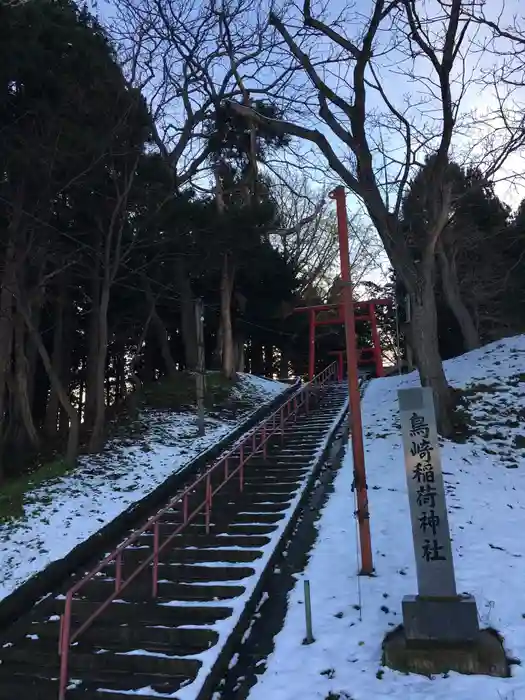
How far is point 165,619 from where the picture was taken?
20.7 feet

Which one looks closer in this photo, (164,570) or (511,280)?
(164,570)

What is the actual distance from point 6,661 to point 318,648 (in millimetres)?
3184

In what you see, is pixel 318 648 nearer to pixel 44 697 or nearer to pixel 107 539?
pixel 44 697

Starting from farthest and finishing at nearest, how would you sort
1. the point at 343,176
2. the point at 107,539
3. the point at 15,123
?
the point at 343,176 < the point at 15,123 < the point at 107,539

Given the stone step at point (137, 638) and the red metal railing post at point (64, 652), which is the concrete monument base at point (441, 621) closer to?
the stone step at point (137, 638)

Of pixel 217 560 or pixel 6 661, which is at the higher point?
pixel 217 560

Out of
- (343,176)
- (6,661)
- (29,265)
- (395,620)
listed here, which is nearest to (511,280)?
(343,176)

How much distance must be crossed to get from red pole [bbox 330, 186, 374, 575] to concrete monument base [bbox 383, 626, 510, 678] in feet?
5.24

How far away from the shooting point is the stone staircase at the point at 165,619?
5.40 metres

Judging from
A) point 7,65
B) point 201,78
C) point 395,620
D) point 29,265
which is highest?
point 201,78

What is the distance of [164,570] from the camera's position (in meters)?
7.41

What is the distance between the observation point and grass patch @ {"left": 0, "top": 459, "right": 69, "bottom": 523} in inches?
366

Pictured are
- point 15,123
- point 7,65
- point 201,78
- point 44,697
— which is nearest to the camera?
point 44,697

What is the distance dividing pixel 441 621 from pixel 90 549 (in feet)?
16.6
